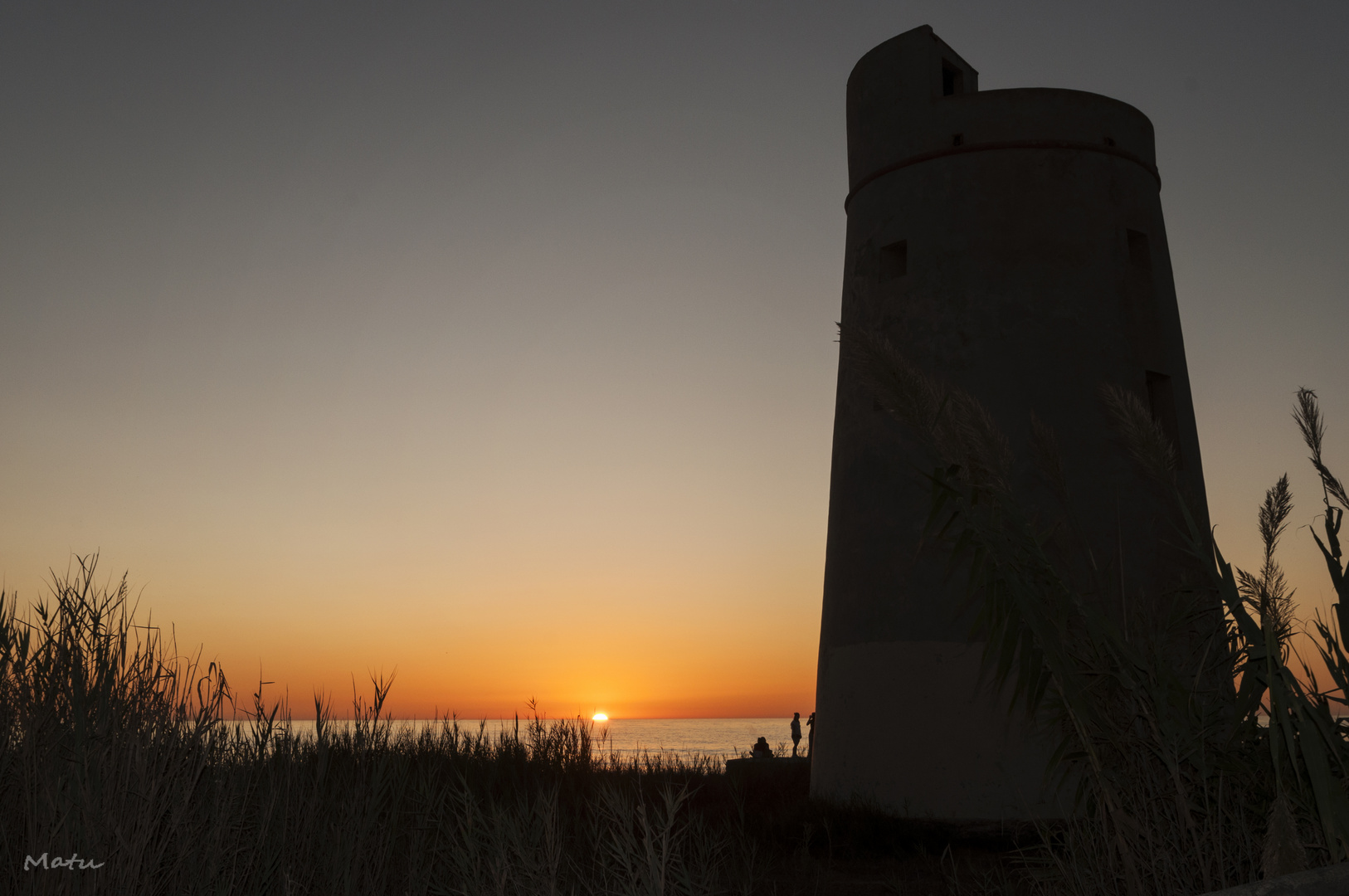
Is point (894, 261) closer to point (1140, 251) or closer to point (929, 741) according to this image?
point (1140, 251)

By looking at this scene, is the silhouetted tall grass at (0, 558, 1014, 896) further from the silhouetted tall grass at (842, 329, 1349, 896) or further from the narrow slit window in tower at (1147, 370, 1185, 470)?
the narrow slit window in tower at (1147, 370, 1185, 470)

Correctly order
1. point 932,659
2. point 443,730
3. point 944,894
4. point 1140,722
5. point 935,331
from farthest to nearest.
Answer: point 935,331, point 932,659, point 443,730, point 944,894, point 1140,722

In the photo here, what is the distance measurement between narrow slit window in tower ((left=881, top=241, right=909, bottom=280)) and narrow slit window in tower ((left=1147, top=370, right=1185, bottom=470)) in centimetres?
287

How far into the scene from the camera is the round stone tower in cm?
973

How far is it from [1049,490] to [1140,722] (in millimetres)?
6068

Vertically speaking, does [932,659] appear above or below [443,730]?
above

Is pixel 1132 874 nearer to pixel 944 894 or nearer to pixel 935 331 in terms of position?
pixel 944 894

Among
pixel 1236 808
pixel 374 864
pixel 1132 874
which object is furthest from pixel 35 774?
pixel 1236 808

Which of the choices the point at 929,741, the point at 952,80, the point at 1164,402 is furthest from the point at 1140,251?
the point at 929,741

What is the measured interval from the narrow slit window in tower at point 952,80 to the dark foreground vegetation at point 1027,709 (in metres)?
8.44

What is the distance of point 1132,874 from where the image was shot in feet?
12.0

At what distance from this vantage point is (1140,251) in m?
11.2
